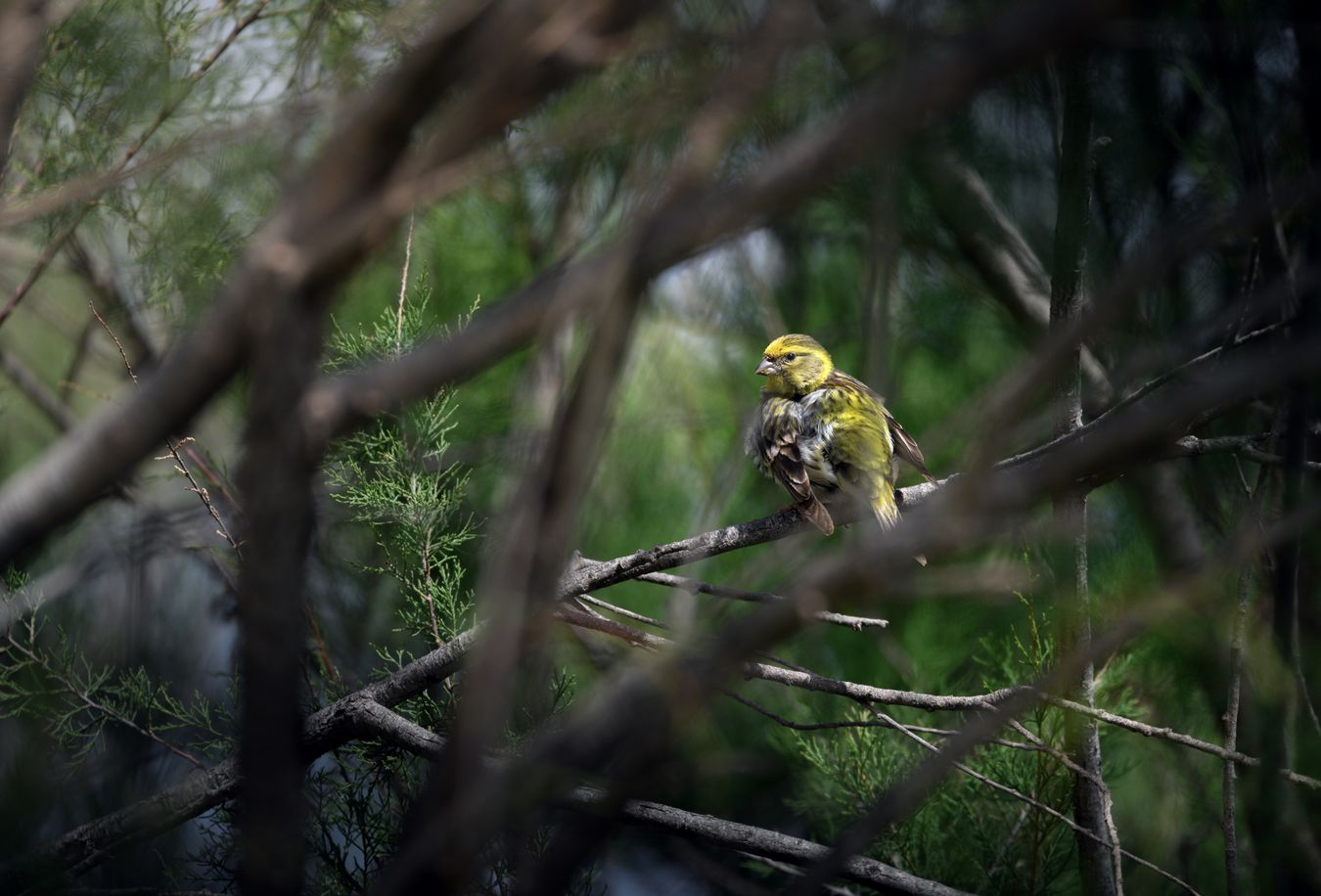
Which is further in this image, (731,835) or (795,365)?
(795,365)

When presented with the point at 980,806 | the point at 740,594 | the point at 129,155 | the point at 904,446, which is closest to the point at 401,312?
the point at 129,155

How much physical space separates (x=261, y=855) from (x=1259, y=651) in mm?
1894

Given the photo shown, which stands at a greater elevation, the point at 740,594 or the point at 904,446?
the point at 740,594

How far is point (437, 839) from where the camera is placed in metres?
0.96

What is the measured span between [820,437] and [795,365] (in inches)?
14.6

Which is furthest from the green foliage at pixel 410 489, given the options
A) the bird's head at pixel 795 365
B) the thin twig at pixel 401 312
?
the bird's head at pixel 795 365

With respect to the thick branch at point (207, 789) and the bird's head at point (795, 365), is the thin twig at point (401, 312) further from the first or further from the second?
the bird's head at point (795, 365)

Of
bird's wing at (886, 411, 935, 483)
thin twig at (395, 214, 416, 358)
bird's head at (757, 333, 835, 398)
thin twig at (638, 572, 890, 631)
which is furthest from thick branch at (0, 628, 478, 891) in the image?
bird's head at (757, 333, 835, 398)

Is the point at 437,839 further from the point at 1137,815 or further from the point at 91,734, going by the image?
the point at 1137,815

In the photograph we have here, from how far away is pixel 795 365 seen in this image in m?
3.14

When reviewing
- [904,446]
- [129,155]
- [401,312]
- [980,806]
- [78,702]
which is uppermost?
[129,155]

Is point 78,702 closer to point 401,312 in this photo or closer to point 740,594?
point 401,312

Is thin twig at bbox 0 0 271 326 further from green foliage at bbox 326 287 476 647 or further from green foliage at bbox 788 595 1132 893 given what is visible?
green foliage at bbox 788 595 1132 893

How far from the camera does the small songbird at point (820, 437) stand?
2561 millimetres
